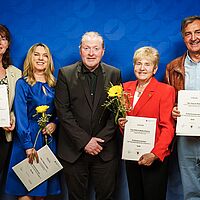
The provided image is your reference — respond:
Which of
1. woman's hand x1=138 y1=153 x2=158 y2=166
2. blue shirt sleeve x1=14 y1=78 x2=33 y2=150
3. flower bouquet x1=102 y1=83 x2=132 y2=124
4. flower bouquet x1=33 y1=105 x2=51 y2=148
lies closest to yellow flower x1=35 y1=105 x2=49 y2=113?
flower bouquet x1=33 y1=105 x2=51 y2=148

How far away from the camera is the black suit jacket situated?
9.73ft

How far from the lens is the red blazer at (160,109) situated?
2.85m

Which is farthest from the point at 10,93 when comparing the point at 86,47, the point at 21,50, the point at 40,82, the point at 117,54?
the point at 117,54

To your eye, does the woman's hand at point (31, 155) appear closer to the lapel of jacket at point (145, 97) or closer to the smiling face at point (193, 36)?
the lapel of jacket at point (145, 97)

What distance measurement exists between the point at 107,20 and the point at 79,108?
1.00 meters

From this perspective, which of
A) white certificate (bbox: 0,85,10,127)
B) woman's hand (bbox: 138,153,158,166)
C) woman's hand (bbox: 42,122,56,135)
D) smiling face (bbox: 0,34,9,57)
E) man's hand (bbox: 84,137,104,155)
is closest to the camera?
woman's hand (bbox: 138,153,158,166)

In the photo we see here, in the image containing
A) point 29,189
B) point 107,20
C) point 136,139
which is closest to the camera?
point 136,139

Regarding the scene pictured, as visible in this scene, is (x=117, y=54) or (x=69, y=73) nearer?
(x=69, y=73)

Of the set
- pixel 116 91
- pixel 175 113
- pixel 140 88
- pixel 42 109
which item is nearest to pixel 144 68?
pixel 140 88

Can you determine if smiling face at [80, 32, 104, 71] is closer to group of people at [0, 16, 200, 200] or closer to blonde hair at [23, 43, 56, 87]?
group of people at [0, 16, 200, 200]

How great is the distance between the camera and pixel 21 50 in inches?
139

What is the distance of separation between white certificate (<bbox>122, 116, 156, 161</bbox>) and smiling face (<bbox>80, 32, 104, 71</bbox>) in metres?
0.52

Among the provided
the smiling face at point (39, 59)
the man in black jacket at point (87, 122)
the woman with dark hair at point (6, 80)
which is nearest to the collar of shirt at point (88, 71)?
the man in black jacket at point (87, 122)

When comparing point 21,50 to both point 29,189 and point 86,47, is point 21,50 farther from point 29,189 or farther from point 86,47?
point 29,189
